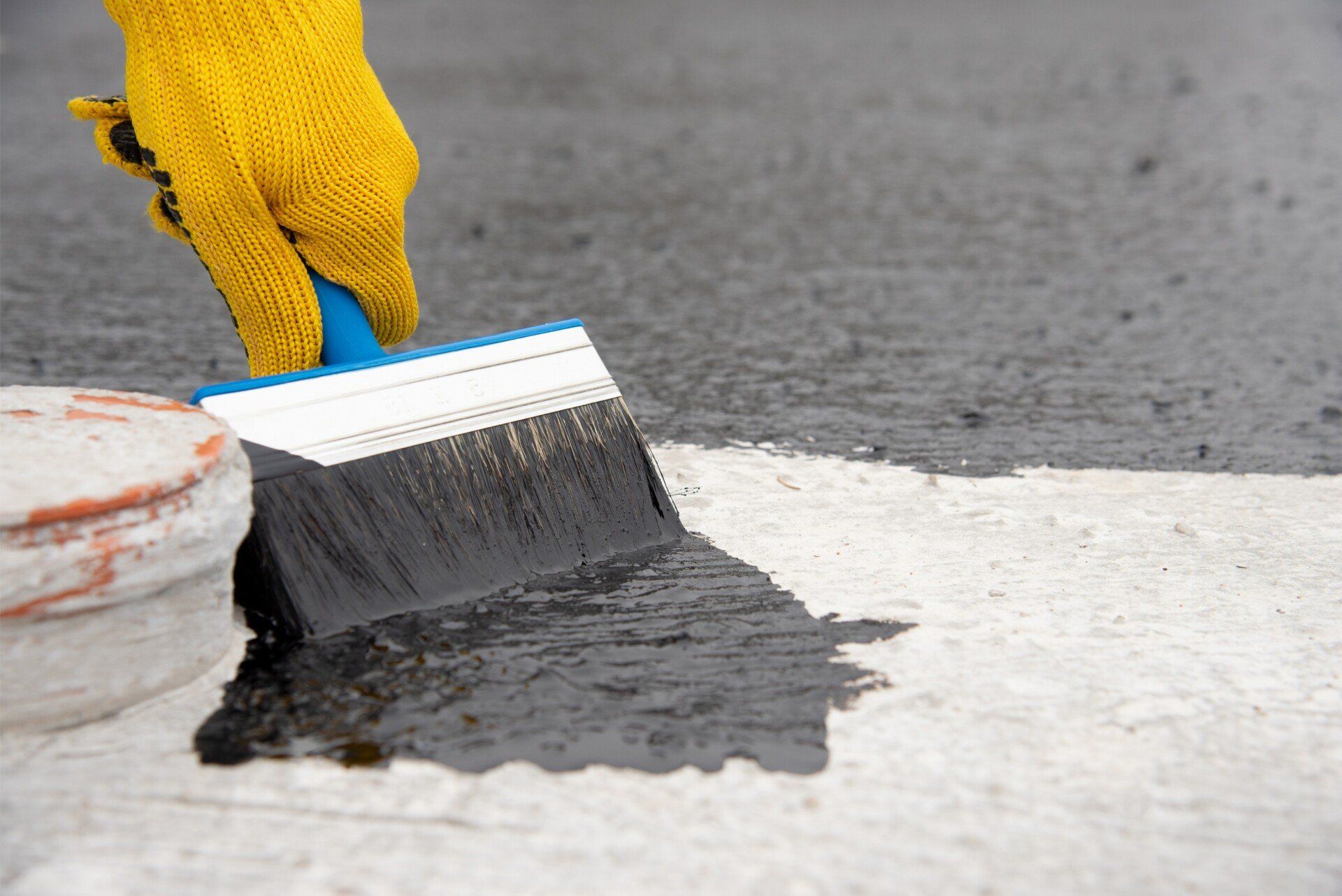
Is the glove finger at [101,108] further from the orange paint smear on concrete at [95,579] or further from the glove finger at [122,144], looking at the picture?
the orange paint smear on concrete at [95,579]

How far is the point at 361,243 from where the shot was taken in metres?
2.84

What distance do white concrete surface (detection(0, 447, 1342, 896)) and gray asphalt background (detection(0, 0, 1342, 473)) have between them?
43.6 inches

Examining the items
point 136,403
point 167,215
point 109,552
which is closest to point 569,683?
point 109,552

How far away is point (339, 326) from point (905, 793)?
5.23 feet

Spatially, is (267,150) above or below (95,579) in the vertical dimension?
above

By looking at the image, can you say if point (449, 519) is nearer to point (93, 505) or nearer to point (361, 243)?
point (361, 243)

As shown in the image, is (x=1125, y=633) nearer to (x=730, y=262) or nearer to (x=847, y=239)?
(x=730, y=262)

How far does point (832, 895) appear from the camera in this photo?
1.83 metres

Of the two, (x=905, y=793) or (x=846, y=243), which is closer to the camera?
(x=905, y=793)

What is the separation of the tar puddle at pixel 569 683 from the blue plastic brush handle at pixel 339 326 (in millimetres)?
647

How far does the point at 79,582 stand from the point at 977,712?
149cm

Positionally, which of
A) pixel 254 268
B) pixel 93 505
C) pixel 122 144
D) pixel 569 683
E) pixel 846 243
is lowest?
pixel 569 683

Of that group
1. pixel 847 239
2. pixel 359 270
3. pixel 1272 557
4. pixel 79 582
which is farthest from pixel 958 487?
pixel 847 239

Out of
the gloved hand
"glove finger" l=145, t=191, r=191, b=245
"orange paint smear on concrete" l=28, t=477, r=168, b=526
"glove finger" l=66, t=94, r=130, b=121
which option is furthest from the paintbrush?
"glove finger" l=66, t=94, r=130, b=121
